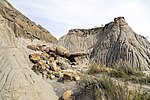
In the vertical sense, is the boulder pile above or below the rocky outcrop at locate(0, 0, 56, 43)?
below

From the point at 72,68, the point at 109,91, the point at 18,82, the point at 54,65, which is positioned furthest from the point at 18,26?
the point at 109,91

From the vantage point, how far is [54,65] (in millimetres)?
18484

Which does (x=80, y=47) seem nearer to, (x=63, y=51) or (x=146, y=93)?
(x=63, y=51)

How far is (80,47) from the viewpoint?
3803 centimetres

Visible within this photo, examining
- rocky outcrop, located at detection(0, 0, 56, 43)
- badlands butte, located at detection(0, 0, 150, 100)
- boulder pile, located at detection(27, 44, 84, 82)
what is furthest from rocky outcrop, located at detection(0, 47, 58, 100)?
rocky outcrop, located at detection(0, 0, 56, 43)

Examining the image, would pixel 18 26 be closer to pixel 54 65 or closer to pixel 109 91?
pixel 54 65

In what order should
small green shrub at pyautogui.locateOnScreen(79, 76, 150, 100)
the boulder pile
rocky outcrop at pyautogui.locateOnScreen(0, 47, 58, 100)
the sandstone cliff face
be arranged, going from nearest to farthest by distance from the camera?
small green shrub at pyautogui.locateOnScreen(79, 76, 150, 100)
rocky outcrop at pyautogui.locateOnScreen(0, 47, 58, 100)
the boulder pile
the sandstone cliff face

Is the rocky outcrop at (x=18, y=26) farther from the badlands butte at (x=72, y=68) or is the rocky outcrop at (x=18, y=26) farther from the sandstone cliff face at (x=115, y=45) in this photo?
the sandstone cliff face at (x=115, y=45)

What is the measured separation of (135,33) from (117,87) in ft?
75.6

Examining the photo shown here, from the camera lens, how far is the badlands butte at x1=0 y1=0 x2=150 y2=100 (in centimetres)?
1233

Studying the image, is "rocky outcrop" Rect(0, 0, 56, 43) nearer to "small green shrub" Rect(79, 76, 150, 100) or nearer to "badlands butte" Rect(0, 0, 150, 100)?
"badlands butte" Rect(0, 0, 150, 100)

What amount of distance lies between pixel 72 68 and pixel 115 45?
12604 mm

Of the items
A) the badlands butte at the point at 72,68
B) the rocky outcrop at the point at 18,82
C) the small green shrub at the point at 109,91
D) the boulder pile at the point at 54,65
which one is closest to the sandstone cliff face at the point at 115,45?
the badlands butte at the point at 72,68

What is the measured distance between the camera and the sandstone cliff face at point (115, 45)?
29969 millimetres
